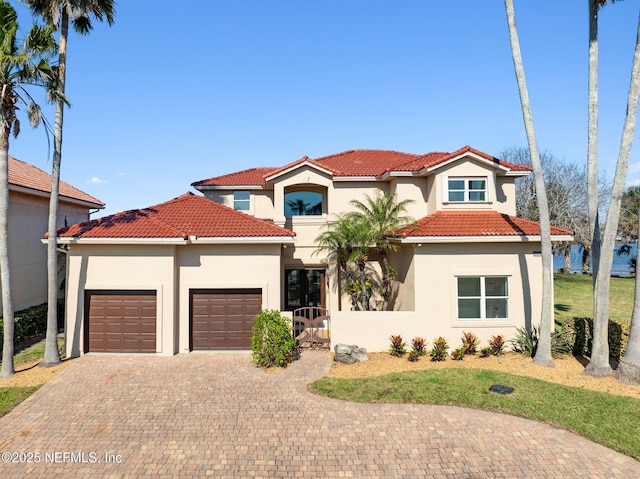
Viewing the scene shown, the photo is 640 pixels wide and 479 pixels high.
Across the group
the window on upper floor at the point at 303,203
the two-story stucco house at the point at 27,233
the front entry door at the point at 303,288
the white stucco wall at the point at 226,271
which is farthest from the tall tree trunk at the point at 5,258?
the window on upper floor at the point at 303,203

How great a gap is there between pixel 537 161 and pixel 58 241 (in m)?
17.1

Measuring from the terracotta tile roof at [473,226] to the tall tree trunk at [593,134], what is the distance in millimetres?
2121

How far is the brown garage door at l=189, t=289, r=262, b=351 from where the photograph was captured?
14094mm

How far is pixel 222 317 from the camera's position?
46.6ft

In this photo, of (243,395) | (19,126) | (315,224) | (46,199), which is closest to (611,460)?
(243,395)

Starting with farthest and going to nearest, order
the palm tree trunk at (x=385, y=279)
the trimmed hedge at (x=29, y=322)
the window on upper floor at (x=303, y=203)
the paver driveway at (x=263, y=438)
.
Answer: the window on upper floor at (x=303, y=203)
the palm tree trunk at (x=385, y=279)
the trimmed hedge at (x=29, y=322)
the paver driveway at (x=263, y=438)

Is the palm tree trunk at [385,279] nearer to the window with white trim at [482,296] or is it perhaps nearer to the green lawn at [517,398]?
the window with white trim at [482,296]

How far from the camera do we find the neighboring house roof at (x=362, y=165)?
16222 mm

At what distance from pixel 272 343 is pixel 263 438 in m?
4.48

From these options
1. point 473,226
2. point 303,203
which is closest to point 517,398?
point 473,226

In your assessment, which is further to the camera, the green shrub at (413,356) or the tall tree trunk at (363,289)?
the tall tree trunk at (363,289)

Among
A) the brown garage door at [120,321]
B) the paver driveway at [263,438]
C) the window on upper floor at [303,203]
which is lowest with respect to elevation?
the paver driveway at [263,438]

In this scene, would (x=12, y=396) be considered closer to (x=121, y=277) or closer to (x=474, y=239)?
(x=121, y=277)

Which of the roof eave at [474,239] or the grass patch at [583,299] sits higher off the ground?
the roof eave at [474,239]
